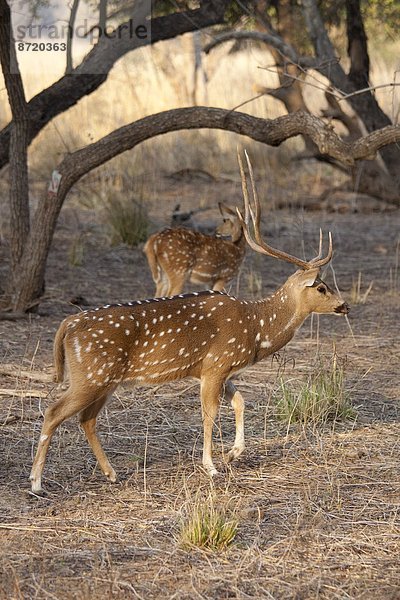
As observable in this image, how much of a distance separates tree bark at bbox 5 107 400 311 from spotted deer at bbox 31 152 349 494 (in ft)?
8.67

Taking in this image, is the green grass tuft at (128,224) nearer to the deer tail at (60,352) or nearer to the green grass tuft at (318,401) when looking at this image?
the green grass tuft at (318,401)

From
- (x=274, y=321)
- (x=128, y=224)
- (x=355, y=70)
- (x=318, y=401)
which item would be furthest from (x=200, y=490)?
(x=355, y=70)

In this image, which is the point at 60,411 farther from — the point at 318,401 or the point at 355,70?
the point at 355,70

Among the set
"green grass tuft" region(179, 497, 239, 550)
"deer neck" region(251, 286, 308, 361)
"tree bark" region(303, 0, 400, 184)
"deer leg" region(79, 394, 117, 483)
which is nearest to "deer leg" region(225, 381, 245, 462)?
"deer neck" region(251, 286, 308, 361)

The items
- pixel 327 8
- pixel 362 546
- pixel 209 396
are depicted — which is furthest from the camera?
pixel 327 8

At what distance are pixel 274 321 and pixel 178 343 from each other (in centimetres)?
74

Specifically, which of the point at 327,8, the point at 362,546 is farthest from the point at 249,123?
the point at 327,8

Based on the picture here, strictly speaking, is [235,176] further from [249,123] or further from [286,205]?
[249,123]

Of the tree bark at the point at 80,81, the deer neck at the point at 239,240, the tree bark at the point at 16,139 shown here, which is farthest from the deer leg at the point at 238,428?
the tree bark at the point at 80,81

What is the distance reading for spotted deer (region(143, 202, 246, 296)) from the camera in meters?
10.0

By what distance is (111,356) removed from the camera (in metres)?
5.73

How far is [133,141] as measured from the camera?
9.62m

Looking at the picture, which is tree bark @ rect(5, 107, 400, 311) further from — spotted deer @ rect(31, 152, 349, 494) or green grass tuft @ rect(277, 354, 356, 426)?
spotted deer @ rect(31, 152, 349, 494)

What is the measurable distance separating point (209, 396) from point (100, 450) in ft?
2.37
